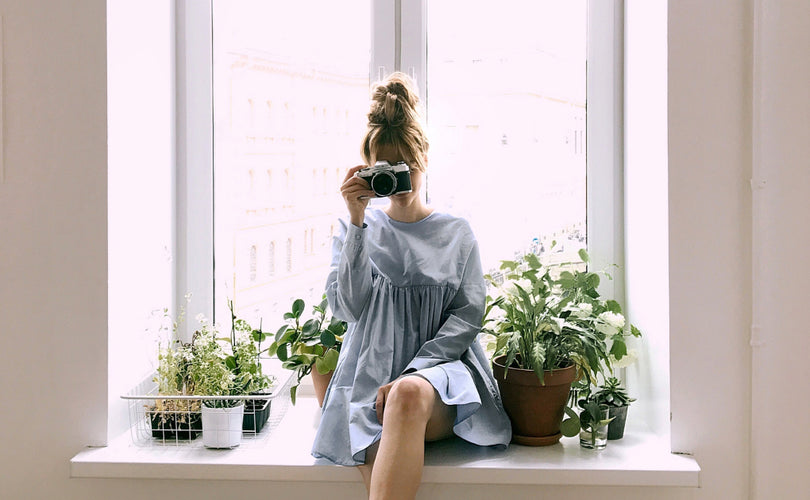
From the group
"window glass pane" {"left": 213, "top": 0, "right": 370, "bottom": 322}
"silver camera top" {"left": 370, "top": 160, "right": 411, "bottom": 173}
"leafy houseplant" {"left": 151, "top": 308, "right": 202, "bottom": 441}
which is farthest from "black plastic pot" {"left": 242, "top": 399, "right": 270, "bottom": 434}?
"silver camera top" {"left": 370, "top": 160, "right": 411, "bottom": 173}

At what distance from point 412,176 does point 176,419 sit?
76 centimetres

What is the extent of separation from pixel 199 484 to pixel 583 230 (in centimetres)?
111

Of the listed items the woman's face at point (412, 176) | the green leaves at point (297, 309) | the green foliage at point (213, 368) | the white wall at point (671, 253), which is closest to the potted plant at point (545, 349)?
the white wall at point (671, 253)

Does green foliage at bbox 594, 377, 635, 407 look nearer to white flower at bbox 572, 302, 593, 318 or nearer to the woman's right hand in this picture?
white flower at bbox 572, 302, 593, 318

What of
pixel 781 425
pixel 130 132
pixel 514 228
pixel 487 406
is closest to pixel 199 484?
pixel 487 406

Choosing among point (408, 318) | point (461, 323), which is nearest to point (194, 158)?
point (408, 318)

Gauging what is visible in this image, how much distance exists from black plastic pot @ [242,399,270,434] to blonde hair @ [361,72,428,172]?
0.61m

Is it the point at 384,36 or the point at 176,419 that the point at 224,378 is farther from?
the point at 384,36

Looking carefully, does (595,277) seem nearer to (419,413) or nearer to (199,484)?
(419,413)

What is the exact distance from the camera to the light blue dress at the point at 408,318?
1774 mm

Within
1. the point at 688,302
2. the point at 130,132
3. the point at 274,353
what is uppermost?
the point at 130,132

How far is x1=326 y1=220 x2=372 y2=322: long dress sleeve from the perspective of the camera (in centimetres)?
183

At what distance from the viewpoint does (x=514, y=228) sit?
7.10 ft

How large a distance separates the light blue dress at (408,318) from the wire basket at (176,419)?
0.18m
